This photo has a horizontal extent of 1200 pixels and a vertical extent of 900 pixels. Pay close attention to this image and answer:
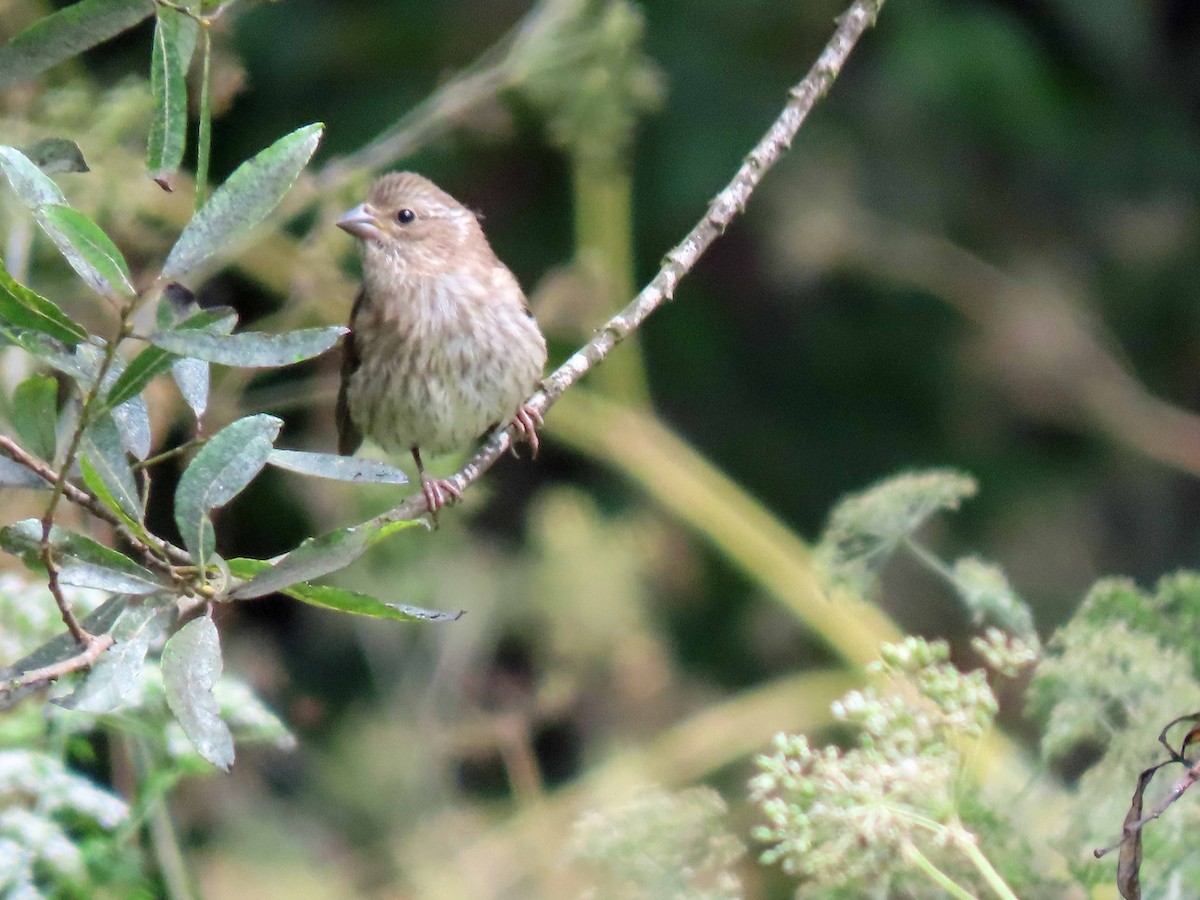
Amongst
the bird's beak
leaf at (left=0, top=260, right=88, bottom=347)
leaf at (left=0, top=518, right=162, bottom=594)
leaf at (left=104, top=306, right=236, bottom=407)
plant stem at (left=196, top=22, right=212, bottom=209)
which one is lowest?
leaf at (left=0, top=518, right=162, bottom=594)

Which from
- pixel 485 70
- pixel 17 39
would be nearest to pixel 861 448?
pixel 485 70

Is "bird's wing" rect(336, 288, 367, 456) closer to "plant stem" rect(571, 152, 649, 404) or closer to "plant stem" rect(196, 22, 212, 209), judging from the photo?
"plant stem" rect(571, 152, 649, 404)

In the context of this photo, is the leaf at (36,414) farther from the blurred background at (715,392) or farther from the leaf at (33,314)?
the blurred background at (715,392)

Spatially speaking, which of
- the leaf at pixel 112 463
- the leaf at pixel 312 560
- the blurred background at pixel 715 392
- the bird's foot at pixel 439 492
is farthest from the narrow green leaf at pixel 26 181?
the blurred background at pixel 715 392

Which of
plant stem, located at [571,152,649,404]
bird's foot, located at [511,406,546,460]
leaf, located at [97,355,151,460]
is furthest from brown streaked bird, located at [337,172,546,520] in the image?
leaf, located at [97,355,151,460]

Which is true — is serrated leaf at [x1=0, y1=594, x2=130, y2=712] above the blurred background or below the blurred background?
below

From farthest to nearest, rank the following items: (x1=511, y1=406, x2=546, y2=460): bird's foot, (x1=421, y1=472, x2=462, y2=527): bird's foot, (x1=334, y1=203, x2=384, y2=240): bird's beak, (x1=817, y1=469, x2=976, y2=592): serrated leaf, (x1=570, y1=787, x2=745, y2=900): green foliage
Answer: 1. (x1=334, y1=203, x2=384, y2=240): bird's beak
2. (x1=511, y1=406, x2=546, y2=460): bird's foot
3. (x1=421, y1=472, x2=462, y2=527): bird's foot
4. (x1=817, y1=469, x2=976, y2=592): serrated leaf
5. (x1=570, y1=787, x2=745, y2=900): green foliage

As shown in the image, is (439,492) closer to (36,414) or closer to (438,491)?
(438,491)
